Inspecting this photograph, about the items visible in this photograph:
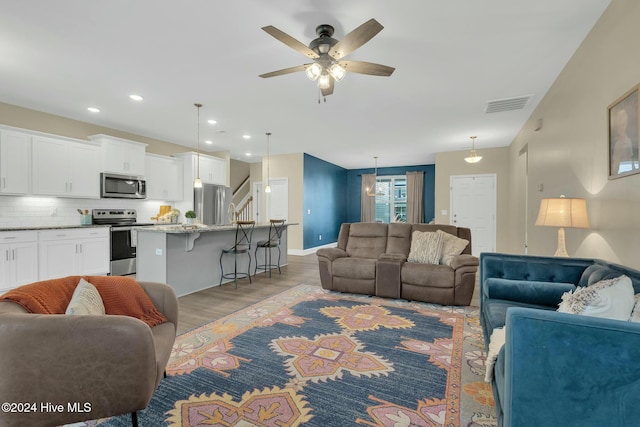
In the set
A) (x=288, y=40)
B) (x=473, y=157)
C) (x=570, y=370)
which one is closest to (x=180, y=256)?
(x=288, y=40)

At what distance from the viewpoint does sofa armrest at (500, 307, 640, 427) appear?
100 cm

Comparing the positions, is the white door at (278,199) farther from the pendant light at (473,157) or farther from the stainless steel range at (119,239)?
the pendant light at (473,157)

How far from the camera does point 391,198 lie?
33.0 ft

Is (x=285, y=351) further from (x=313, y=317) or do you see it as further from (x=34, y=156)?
(x=34, y=156)

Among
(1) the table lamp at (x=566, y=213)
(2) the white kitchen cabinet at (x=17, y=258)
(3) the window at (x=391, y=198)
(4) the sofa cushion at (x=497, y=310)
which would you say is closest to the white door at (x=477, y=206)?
(3) the window at (x=391, y=198)

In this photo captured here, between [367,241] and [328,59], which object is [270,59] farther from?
[367,241]

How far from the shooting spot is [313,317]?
3213mm

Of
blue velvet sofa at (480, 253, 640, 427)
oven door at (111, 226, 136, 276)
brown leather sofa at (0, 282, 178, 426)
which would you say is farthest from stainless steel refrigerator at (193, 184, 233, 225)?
blue velvet sofa at (480, 253, 640, 427)

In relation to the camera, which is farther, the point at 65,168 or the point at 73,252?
the point at 65,168

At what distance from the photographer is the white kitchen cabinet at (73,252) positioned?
13.9 ft

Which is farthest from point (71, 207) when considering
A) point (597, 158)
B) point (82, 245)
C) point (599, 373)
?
point (597, 158)

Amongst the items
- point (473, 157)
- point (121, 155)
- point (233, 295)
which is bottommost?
point (233, 295)

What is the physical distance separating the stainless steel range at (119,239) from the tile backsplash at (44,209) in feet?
0.59

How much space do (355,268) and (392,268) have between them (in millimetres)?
509
